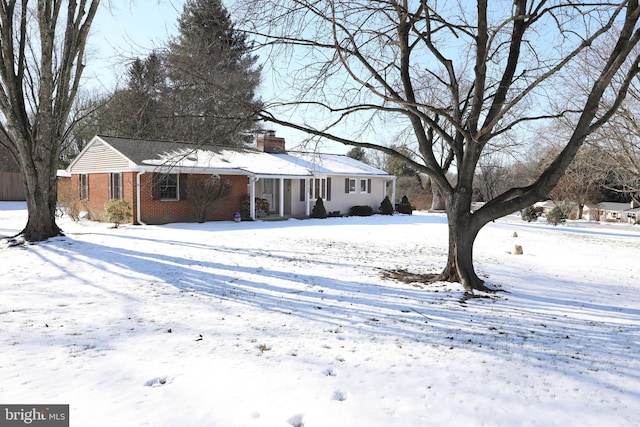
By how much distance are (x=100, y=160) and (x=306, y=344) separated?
18.4 metres

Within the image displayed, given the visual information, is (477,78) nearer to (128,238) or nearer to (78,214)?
(128,238)

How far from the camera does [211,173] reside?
19.4 m

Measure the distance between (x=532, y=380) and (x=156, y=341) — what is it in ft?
12.0

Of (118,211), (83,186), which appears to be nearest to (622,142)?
(118,211)

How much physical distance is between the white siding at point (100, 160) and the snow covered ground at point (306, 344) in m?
9.14

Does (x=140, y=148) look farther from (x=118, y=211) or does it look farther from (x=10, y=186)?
(x=10, y=186)

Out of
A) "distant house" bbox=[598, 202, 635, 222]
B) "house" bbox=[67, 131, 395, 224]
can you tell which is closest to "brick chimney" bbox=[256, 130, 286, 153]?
"house" bbox=[67, 131, 395, 224]

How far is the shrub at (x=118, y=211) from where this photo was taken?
17312 millimetres

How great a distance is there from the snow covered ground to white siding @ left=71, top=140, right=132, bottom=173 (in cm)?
914

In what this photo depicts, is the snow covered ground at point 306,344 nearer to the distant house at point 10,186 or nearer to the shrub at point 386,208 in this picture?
the shrub at point 386,208

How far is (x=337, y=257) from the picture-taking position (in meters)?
10.9

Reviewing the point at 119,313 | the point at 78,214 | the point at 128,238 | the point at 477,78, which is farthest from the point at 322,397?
the point at 78,214

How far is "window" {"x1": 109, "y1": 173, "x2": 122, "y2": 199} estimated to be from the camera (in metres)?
18.6

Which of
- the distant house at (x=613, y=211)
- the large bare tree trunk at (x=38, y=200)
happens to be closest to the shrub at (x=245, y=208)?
the large bare tree trunk at (x=38, y=200)
